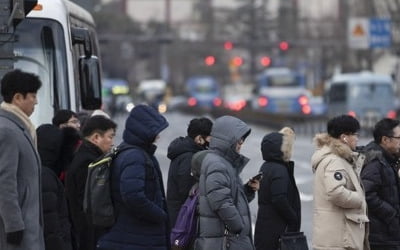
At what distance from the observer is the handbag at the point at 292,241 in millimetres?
9844

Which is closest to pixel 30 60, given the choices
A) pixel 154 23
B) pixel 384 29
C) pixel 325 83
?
pixel 384 29

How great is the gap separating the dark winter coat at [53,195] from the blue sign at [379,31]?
46.0 meters

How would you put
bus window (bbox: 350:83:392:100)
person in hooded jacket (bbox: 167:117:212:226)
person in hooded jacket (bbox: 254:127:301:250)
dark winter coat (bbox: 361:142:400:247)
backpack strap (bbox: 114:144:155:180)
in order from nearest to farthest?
backpack strap (bbox: 114:144:155:180)
person in hooded jacket (bbox: 254:127:301:250)
dark winter coat (bbox: 361:142:400:247)
person in hooded jacket (bbox: 167:117:212:226)
bus window (bbox: 350:83:392:100)

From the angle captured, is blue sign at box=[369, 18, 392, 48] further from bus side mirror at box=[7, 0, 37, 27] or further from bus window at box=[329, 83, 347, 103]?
bus side mirror at box=[7, 0, 37, 27]

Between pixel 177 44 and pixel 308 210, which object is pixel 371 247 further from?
pixel 177 44

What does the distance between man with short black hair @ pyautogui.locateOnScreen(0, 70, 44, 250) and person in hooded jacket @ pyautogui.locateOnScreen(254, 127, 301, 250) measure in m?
2.66

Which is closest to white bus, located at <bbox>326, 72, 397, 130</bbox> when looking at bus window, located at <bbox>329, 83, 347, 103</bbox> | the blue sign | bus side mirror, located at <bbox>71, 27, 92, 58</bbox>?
bus window, located at <bbox>329, 83, 347, 103</bbox>

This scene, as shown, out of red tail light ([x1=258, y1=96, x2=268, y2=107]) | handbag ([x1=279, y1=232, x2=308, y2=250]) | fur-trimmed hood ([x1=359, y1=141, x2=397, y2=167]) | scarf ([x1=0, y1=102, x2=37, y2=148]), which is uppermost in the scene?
scarf ([x1=0, y1=102, x2=37, y2=148])

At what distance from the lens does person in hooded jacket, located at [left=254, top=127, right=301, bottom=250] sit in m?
9.99

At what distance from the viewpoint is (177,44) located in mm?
129000

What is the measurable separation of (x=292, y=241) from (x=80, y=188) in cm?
177

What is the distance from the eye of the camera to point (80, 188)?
32.1 feet

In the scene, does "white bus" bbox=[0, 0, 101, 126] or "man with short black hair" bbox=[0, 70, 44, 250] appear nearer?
"man with short black hair" bbox=[0, 70, 44, 250]

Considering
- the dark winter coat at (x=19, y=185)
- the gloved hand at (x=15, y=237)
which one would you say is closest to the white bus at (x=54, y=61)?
the dark winter coat at (x=19, y=185)
